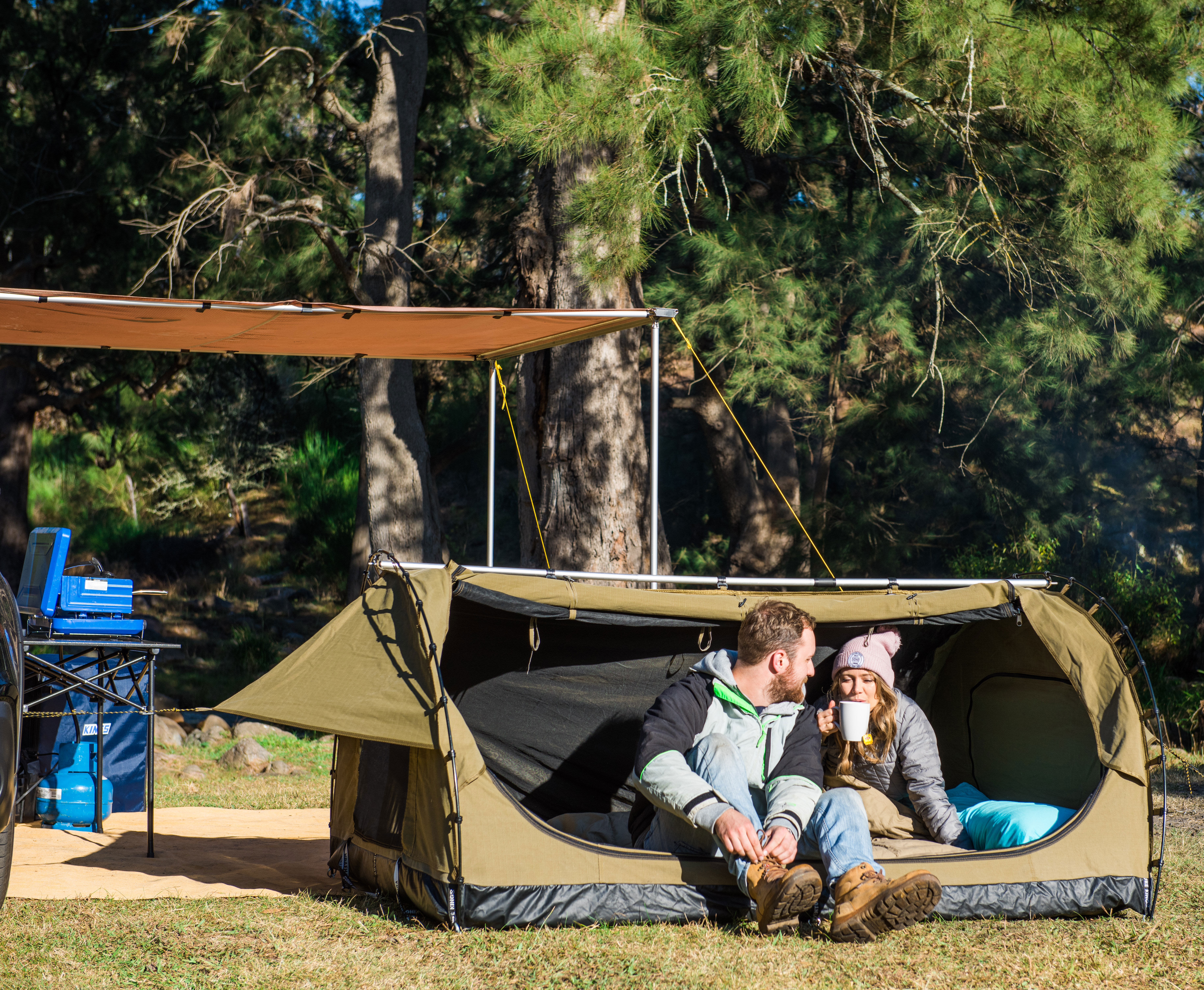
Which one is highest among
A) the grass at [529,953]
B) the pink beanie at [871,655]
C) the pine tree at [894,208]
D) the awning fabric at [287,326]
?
the pine tree at [894,208]

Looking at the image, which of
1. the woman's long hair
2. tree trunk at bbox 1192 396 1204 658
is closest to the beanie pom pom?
the woman's long hair

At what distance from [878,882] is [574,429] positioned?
3.62 metres

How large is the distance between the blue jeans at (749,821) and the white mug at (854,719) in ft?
0.52

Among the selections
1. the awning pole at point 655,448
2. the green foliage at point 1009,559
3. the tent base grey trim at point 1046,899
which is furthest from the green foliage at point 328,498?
the tent base grey trim at point 1046,899

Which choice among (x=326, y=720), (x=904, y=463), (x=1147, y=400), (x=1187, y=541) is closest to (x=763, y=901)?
(x=326, y=720)

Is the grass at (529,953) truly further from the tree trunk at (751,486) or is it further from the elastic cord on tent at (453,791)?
the tree trunk at (751,486)

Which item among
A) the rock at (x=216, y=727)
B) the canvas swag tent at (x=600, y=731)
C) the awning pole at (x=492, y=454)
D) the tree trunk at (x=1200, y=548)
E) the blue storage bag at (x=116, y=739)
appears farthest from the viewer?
the tree trunk at (x=1200, y=548)

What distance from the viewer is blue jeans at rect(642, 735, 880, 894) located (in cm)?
304

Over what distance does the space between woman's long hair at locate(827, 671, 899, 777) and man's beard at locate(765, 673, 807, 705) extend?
0.15 m

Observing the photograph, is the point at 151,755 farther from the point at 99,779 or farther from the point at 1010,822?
the point at 1010,822

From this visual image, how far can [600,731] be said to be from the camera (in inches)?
162

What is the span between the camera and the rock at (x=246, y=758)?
693 cm

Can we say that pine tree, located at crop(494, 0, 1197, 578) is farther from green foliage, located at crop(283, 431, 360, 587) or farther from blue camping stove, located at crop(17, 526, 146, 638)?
green foliage, located at crop(283, 431, 360, 587)

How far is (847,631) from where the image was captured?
13.7 ft
